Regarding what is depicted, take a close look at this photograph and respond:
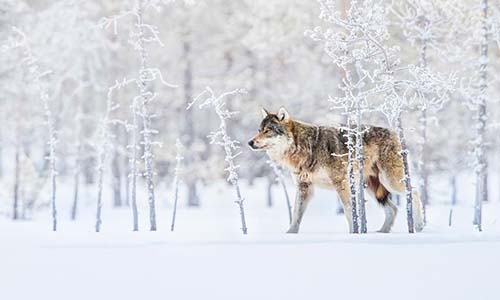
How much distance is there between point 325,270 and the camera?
7973mm

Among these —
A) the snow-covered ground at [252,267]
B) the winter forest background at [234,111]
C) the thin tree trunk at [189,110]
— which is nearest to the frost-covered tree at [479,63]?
the winter forest background at [234,111]

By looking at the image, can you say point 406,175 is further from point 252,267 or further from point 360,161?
point 252,267

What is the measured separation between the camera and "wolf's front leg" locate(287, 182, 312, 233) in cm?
1056

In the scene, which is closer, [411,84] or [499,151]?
[411,84]

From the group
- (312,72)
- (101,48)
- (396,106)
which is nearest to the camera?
(396,106)

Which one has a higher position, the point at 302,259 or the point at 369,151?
the point at 369,151

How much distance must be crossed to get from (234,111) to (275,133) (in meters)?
13.9

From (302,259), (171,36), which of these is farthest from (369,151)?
(171,36)

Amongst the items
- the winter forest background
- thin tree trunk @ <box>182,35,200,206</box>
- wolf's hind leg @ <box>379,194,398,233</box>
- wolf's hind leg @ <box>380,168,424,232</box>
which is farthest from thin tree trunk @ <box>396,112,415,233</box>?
thin tree trunk @ <box>182,35,200,206</box>

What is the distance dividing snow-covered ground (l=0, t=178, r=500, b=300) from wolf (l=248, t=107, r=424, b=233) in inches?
52.5

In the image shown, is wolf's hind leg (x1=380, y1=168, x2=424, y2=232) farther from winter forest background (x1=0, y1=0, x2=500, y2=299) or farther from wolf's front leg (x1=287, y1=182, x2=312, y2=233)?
wolf's front leg (x1=287, y1=182, x2=312, y2=233)

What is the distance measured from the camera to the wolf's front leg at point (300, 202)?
34.7 feet

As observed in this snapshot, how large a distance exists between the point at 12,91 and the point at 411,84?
14767 mm

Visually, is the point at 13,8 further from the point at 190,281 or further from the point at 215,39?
the point at 190,281
